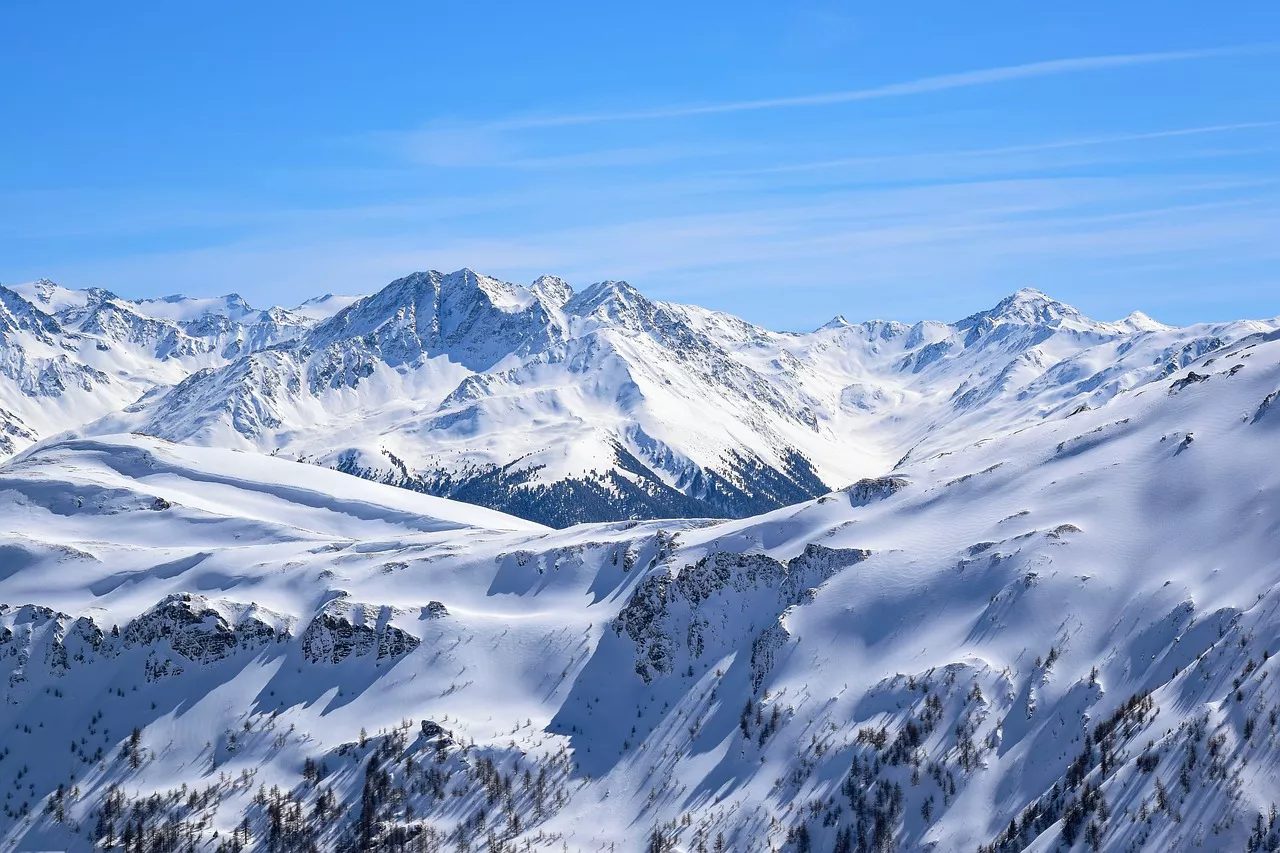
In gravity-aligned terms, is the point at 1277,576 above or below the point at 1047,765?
above

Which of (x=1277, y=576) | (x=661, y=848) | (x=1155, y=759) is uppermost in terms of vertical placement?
(x=1277, y=576)

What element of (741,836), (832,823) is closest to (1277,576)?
(832,823)

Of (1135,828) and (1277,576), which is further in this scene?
(1277,576)

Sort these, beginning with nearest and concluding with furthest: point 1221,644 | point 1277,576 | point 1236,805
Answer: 1. point 1236,805
2. point 1221,644
3. point 1277,576

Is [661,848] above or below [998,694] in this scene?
below

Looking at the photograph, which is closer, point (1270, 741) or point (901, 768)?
point (1270, 741)

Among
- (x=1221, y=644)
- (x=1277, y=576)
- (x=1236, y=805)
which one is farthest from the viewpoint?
(x=1277, y=576)

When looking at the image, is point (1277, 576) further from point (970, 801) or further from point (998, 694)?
point (970, 801)

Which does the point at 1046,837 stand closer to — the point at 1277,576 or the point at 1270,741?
the point at 1270,741

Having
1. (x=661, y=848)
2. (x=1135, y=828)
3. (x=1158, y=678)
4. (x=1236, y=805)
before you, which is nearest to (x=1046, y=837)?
(x=1135, y=828)
